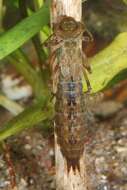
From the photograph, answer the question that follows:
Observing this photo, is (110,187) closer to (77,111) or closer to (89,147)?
(89,147)

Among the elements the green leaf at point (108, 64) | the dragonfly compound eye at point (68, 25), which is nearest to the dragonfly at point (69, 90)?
the dragonfly compound eye at point (68, 25)

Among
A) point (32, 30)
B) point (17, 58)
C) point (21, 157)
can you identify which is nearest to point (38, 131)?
point (21, 157)

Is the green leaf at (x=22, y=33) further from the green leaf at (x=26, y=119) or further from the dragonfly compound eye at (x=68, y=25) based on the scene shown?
the green leaf at (x=26, y=119)

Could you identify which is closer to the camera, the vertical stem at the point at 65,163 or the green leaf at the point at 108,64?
the vertical stem at the point at 65,163

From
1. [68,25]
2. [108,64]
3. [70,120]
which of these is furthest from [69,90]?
[108,64]

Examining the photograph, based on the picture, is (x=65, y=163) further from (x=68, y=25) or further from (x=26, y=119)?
(x=68, y=25)

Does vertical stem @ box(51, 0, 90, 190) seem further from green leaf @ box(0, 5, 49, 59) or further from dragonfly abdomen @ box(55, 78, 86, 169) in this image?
green leaf @ box(0, 5, 49, 59)

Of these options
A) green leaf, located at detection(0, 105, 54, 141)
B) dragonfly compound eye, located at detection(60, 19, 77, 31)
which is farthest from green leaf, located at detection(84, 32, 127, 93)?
dragonfly compound eye, located at detection(60, 19, 77, 31)
